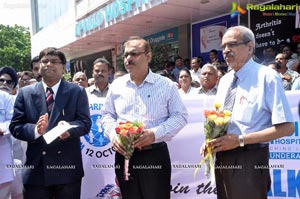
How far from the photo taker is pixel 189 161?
12.7 ft

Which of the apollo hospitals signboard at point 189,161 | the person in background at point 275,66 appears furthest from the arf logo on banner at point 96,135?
the person in background at point 275,66

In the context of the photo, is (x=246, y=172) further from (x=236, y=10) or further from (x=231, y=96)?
(x=236, y=10)

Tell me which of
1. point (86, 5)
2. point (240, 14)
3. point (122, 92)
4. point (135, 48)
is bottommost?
point (122, 92)

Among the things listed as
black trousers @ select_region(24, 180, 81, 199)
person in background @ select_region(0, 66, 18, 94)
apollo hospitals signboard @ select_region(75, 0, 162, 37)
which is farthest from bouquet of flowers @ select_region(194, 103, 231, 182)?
apollo hospitals signboard @ select_region(75, 0, 162, 37)

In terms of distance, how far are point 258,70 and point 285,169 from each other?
1.71m

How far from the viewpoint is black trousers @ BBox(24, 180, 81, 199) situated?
286cm

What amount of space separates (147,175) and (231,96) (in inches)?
37.2

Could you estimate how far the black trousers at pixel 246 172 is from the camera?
7.96 ft

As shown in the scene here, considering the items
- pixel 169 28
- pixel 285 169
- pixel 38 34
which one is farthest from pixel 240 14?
pixel 38 34

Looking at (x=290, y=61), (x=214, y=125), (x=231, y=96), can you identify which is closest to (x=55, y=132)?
(x=214, y=125)

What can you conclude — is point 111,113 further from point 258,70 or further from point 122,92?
point 258,70

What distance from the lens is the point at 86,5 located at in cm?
1573

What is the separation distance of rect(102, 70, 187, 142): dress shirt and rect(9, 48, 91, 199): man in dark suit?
1.07 ft

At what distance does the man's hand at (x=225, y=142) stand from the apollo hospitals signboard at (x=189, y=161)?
4.77ft
